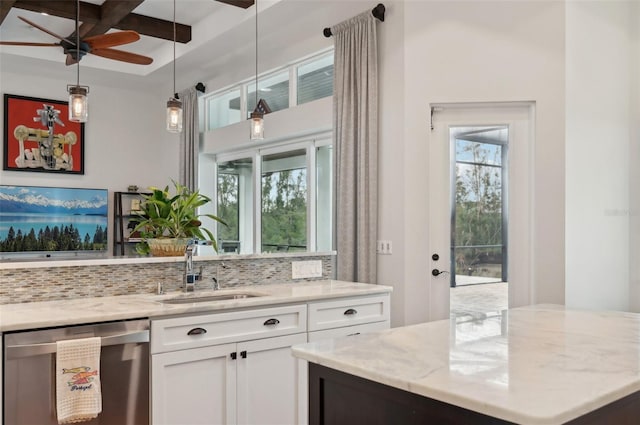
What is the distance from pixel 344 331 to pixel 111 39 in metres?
2.71

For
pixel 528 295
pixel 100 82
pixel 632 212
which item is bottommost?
pixel 528 295

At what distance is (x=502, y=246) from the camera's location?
12.3ft

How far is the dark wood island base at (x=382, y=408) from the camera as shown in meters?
1.26

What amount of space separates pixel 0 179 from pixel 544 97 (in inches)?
223

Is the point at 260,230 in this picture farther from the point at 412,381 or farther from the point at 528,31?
the point at 412,381

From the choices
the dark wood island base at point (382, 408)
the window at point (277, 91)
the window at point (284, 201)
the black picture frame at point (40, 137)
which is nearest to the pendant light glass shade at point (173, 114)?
the window at point (277, 91)

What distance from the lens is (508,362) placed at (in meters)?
1.48

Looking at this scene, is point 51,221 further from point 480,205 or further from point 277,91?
point 480,205

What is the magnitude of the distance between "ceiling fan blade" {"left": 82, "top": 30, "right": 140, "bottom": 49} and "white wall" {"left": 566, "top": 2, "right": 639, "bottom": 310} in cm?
297

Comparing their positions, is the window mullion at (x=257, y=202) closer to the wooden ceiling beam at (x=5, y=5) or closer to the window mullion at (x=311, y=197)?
the window mullion at (x=311, y=197)

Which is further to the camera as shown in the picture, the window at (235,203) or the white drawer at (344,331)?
the window at (235,203)

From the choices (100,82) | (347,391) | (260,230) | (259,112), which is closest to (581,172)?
(259,112)

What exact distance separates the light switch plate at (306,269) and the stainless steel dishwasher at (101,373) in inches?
51.4

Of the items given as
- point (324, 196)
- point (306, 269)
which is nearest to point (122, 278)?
point (306, 269)
